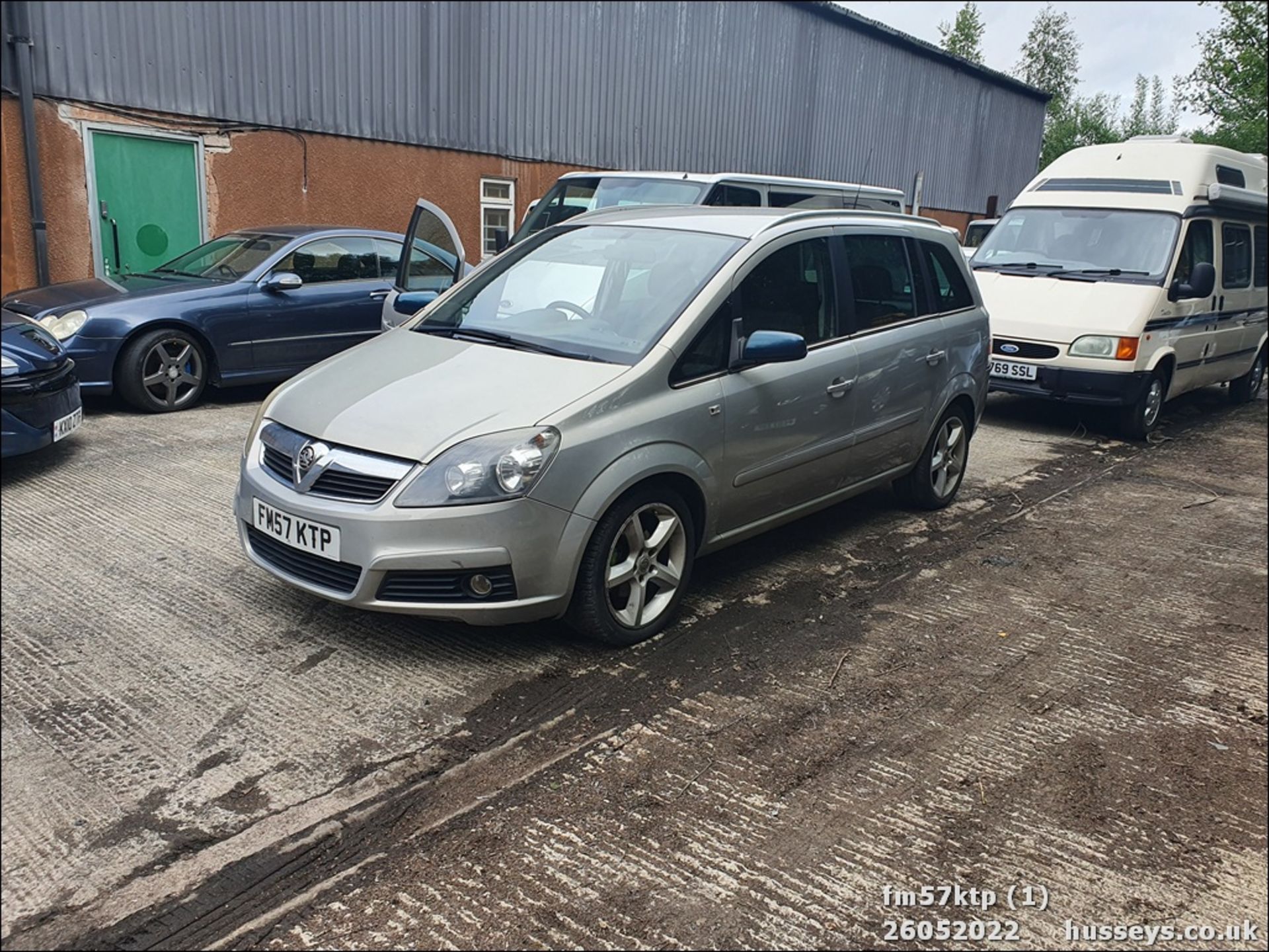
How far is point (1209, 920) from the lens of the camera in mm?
2664

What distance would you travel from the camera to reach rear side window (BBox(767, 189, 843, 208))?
9945mm

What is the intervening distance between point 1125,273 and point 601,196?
4.76 meters

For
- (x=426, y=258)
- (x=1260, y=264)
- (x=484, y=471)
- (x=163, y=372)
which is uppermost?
(x=1260, y=264)

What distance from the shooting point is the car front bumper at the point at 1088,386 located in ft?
28.9

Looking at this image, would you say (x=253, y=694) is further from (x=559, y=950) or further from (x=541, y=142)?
(x=541, y=142)

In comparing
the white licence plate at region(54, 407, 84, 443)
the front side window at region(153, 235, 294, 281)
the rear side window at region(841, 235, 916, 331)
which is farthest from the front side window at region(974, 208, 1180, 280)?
the white licence plate at region(54, 407, 84, 443)

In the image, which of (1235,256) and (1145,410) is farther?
(1235,256)

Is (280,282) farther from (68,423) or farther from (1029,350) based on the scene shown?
(68,423)

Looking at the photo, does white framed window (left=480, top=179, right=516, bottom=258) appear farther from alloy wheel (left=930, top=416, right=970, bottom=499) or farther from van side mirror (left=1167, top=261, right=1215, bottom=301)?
alloy wheel (left=930, top=416, right=970, bottom=499)

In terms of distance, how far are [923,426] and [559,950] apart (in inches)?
163

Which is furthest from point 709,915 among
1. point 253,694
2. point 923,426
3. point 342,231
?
point 342,231

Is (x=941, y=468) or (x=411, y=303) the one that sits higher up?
(x=411, y=303)

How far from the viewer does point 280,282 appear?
8.31 m

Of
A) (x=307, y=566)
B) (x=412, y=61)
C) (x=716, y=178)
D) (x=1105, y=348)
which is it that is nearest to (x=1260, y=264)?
(x=1105, y=348)
